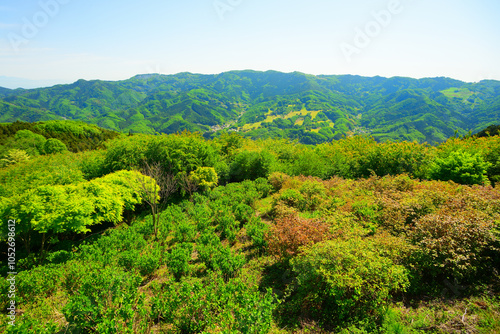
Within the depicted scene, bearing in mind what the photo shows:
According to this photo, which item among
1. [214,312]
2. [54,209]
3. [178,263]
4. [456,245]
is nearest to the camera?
[456,245]

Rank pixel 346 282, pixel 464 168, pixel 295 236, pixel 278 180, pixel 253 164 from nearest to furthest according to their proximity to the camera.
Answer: pixel 346 282
pixel 295 236
pixel 464 168
pixel 278 180
pixel 253 164

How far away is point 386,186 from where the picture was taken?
45.0 ft

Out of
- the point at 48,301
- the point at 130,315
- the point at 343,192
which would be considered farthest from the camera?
the point at 343,192

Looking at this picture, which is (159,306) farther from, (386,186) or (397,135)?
(397,135)

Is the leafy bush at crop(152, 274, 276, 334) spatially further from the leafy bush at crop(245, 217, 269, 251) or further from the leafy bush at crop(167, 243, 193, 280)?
the leafy bush at crop(245, 217, 269, 251)

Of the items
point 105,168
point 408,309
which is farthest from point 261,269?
point 105,168

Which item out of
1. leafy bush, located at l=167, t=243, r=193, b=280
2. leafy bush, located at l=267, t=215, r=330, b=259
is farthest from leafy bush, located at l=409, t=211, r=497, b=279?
leafy bush, located at l=167, t=243, r=193, b=280

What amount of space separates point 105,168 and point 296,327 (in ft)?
67.8

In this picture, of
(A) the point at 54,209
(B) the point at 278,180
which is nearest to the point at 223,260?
(A) the point at 54,209

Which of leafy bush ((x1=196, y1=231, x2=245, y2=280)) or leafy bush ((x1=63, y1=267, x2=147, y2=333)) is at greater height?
leafy bush ((x1=63, y1=267, x2=147, y2=333))

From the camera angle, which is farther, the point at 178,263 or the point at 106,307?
the point at 178,263

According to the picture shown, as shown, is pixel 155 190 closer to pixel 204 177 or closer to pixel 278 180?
pixel 204 177

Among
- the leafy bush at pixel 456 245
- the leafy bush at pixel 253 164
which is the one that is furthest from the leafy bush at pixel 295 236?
the leafy bush at pixel 253 164

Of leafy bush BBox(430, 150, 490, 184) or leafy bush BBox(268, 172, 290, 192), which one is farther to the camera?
leafy bush BBox(268, 172, 290, 192)
